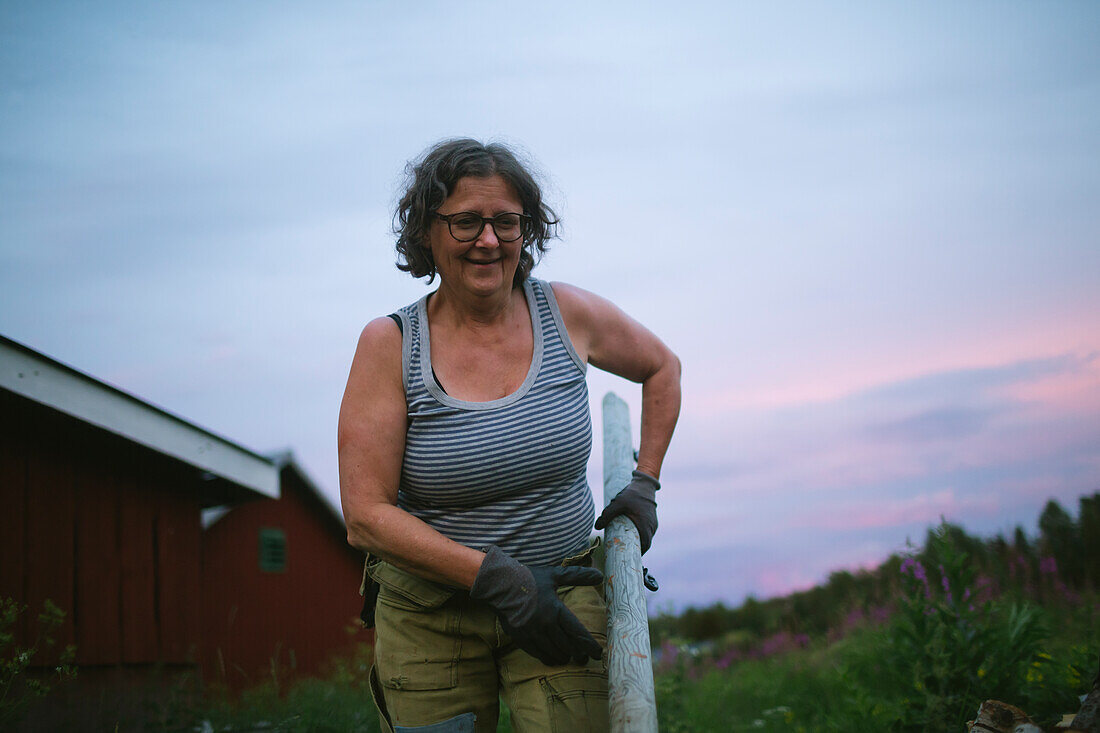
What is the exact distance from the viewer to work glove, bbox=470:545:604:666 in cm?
203

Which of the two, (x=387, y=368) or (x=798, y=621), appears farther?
(x=798, y=621)

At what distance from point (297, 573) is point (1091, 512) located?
913 cm

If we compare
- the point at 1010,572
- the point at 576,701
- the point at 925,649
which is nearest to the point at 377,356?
the point at 576,701

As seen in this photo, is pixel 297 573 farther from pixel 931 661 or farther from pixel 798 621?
pixel 931 661

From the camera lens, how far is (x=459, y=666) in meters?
2.23

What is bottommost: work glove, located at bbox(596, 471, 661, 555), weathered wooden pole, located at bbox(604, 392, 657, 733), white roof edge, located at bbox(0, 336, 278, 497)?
weathered wooden pole, located at bbox(604, 392, 657, 733)

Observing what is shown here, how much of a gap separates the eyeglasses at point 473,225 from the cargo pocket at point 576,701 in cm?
118

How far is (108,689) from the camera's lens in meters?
5.84

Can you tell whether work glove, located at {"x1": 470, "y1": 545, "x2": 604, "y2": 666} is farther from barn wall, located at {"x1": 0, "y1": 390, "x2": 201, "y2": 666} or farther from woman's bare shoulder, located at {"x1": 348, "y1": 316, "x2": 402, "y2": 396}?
barn wall, located at {"x1": 0, "y1": 390, "x2": 201, "y2": 666}

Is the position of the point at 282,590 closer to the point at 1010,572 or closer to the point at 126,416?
the point at 126,416

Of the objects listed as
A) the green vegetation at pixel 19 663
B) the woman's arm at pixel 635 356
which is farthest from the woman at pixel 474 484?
the green vegetation at pixel 19 663

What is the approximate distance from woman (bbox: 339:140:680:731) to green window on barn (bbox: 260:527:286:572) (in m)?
9.08

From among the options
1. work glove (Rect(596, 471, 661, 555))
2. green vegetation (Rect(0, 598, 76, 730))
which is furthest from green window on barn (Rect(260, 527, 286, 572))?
work glove (Rect(596, 471, 661, 555))

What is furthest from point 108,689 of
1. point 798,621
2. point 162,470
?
point 798,621
